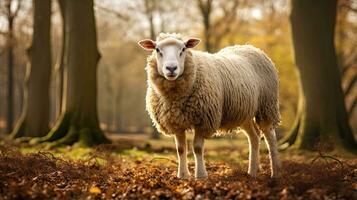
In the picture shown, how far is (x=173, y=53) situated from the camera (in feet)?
22.2

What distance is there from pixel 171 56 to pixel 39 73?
11.6 meters

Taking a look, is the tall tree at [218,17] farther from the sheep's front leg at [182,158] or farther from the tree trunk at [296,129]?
the sheep's front leg at [182,158]

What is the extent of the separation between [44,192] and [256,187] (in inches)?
91.3

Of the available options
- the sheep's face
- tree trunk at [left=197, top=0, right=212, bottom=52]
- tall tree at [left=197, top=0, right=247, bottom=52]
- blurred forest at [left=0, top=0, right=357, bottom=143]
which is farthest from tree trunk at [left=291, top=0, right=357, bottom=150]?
tall tree at [left=197, top=0, right=247, bottom=52]

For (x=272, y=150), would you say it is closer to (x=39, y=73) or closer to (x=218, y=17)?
(x=39, y=73)

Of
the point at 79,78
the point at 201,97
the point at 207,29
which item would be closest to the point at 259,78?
the point at 201,97

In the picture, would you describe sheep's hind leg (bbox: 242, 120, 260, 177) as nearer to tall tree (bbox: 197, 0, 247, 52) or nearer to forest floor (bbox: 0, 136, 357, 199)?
forest floor (bbox: 0, 136, 357, 199)

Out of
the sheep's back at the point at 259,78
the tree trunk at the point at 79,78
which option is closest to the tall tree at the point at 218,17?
the tree trunk at the point at 79,78

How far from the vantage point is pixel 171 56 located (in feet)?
22.0

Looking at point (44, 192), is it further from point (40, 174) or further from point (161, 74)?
point (161, 74)

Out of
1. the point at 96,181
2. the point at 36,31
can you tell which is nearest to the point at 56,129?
the point at 36,31

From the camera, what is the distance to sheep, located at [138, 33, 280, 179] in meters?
6.89

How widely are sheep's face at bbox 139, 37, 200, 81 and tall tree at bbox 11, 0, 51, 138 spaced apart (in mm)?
A: 10848

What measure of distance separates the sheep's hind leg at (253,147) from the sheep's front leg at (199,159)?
1.22 m
